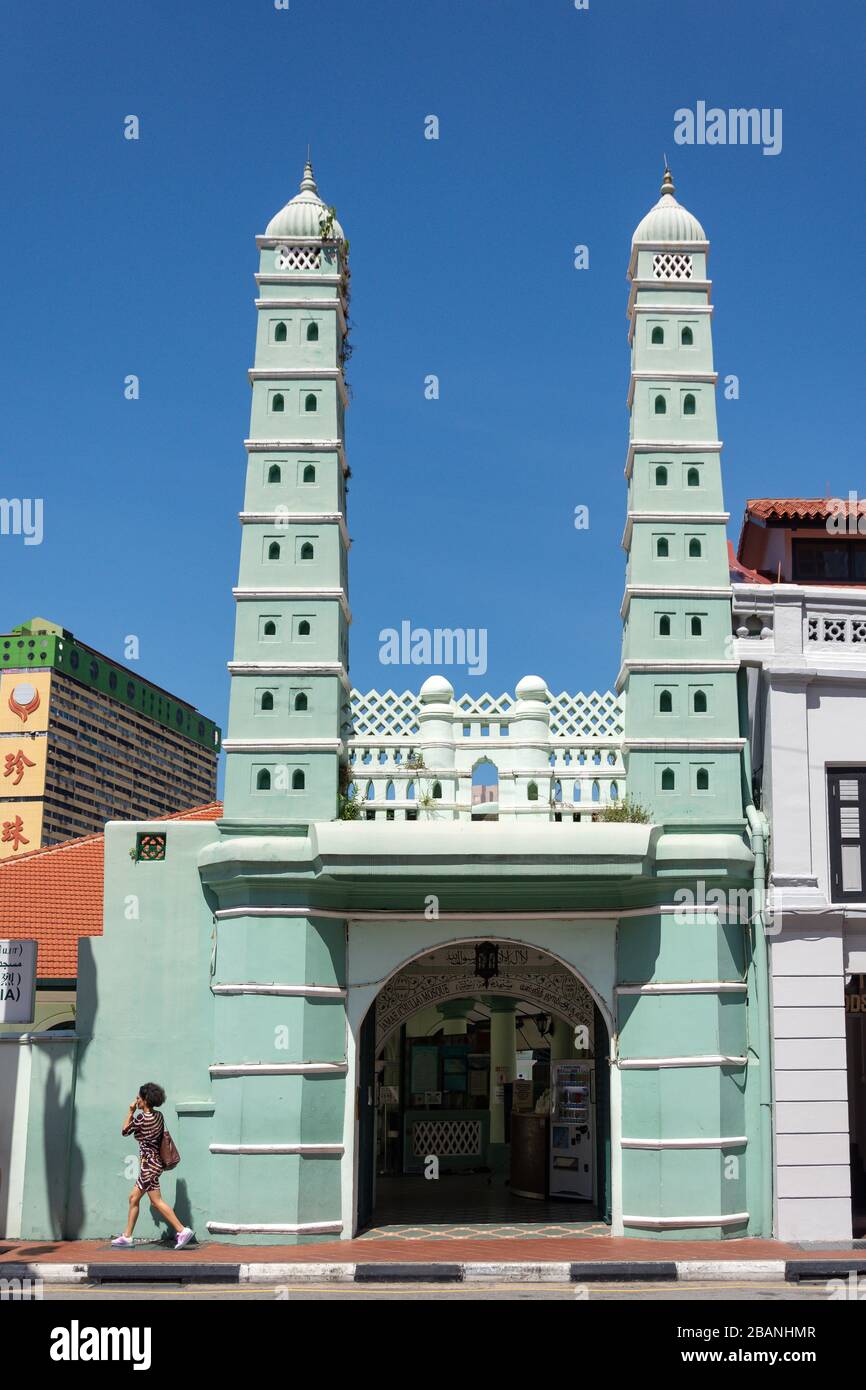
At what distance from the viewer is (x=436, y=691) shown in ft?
57.7

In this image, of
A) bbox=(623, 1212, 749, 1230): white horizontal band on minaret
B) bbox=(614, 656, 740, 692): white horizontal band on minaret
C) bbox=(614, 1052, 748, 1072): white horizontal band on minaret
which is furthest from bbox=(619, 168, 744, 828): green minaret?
bbox=(623, 1212, 749, 1230): white horizontal band on minaret

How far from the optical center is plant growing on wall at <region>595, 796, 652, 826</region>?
16719 millimetres

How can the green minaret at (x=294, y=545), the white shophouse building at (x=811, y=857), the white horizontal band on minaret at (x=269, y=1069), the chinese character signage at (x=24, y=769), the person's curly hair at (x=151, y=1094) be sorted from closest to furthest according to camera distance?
the person's curly hair at (x=151, y=1094), the white horizontal band on minaret at (x=269, y=1069), the white shophouse building at (x=811, y=857), the green minaret at (x=294, y=545), the chinese character signage at (x=24, y=769)

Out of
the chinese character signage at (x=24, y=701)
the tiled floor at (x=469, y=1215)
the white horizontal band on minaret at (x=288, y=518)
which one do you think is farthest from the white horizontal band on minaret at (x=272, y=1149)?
the chinese character signage at (x=24, y=701)

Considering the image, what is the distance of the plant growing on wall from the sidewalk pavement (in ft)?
14.9

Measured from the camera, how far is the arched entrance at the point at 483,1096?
17.4 metres

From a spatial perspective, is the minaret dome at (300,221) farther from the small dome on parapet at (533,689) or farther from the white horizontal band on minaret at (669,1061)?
the white horizontal band on minaret at (669,1061)

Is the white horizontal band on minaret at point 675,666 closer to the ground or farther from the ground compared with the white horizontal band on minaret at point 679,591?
closer to the ground

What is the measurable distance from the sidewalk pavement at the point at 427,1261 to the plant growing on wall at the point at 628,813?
4528mm

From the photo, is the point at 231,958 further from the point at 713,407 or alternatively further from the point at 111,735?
the point at 111,735

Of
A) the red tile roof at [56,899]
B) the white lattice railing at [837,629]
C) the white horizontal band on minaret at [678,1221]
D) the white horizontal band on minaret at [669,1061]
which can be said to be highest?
the white lattice railing at [837,629]

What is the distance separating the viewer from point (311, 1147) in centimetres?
1586

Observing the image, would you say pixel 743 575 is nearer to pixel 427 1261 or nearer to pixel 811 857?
pixel 811 857

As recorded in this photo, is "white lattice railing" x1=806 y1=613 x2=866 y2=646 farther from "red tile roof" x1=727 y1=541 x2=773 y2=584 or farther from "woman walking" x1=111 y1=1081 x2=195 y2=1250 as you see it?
"woman walking" x1=111 y1=1081 x2=195 y2=1250
